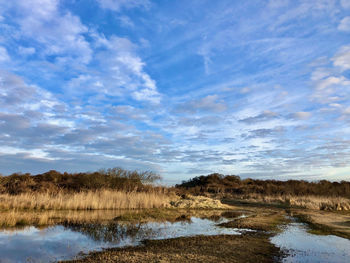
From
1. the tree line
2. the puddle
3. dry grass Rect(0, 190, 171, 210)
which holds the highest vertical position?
the tree line

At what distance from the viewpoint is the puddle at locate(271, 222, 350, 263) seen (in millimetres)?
7469

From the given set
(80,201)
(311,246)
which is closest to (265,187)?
(80,201)

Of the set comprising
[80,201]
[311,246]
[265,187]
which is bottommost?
[311,246]

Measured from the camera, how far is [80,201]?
18.0 meters

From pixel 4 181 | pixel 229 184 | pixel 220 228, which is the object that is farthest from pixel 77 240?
pixel 229 184

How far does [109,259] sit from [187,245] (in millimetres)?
2624

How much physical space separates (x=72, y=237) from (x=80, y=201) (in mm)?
9074

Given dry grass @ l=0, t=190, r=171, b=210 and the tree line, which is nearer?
dry grass @ l=0, t=190, r=171, b=210

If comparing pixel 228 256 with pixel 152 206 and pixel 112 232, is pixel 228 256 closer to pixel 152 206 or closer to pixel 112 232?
pixel 112 232

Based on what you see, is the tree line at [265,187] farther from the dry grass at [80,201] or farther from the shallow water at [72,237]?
the shallow water at [72,237]

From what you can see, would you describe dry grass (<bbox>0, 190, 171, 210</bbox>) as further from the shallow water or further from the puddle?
the puddle

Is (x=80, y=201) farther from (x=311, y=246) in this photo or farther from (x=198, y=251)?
(x=311, y=246)

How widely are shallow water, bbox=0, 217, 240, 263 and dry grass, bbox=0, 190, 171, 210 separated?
21.4ft


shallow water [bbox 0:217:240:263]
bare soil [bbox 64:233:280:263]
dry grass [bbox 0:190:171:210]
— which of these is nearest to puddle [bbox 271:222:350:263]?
bare soil [bbox 64:233:280:263]
